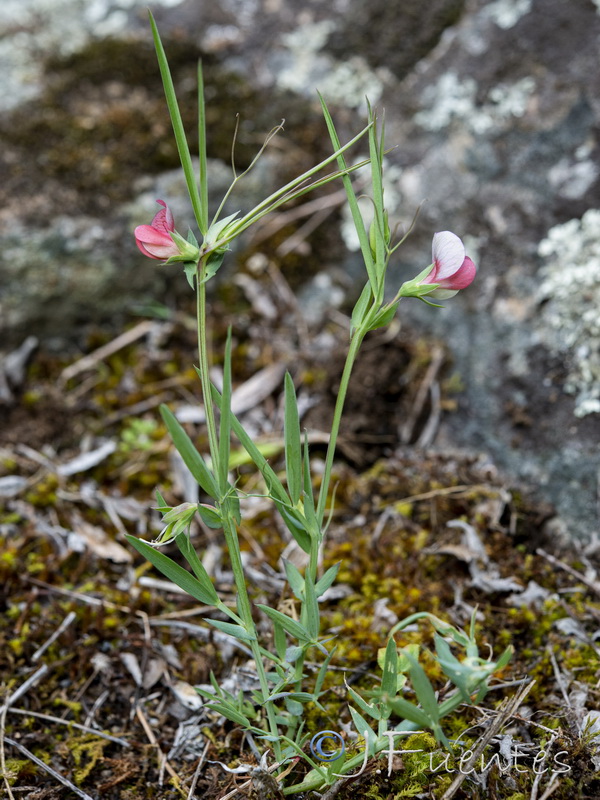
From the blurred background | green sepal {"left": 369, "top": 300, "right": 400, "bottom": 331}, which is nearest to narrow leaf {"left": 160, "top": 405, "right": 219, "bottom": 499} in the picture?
green sepal {"left": 369, "top": 300, "right": 400, "bottom": 331}

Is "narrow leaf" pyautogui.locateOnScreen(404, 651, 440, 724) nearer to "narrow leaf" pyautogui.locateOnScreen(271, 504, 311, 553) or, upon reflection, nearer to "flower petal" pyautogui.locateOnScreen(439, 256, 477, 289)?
"narrow leaf" pyautogui.locateOnScreen(271, 504, 311, 553)

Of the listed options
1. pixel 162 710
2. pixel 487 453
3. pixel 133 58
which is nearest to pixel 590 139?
pixel 487 453

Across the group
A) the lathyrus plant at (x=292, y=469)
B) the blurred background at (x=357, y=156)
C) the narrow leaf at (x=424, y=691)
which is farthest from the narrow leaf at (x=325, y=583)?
the blurred background at (x=357, y=156)

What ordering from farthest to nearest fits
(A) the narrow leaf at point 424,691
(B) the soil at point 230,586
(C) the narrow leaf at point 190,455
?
(B) the soil at point 230,586 → (C) the narrow leaf at point 190,455 → (A) the narrow leaf at point 424,691

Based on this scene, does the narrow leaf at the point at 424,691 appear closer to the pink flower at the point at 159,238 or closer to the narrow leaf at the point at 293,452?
the narrow leaf at the point at 293,452

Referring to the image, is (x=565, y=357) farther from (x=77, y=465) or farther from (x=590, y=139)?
(x=77, y=465)

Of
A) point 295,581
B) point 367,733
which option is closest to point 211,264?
point 295,581
